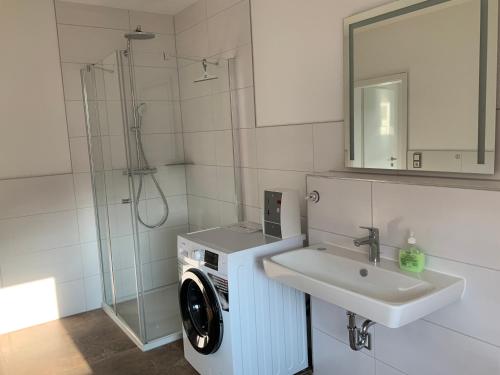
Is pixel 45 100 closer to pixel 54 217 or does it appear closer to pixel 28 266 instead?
pixel 54 217

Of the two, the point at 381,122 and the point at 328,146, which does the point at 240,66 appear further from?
the point at 381,122

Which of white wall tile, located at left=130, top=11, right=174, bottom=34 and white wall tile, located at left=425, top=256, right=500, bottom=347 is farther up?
white wall tile, located at left=130, top=11, right=174, bottom=34

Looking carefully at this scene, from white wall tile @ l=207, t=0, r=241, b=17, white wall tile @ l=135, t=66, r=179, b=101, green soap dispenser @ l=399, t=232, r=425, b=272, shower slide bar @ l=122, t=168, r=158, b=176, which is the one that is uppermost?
white wall tile @ l=207, t=0, r=241, b=17

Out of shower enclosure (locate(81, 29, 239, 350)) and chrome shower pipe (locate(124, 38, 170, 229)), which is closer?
chrome shower pipe (locate(124, 38, 170, 229))

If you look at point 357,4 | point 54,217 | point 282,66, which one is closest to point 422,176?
point 357,4

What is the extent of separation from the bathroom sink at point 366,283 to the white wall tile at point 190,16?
2.11 m

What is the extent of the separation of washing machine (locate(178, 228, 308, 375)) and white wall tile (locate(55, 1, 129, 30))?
196 cm

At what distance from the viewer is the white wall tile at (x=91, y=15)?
3.18 meters

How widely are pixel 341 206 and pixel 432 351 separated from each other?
0.74 meters

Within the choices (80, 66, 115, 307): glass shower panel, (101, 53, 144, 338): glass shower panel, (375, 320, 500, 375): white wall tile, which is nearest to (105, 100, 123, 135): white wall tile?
(101, 53, 144, 338): glass shower panel

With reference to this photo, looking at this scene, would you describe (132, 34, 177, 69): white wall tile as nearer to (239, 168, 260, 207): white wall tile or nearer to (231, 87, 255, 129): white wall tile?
(231, 87, 255, 129): white wall tile

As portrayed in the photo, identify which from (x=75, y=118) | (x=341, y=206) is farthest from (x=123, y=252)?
(x=341, y=206)

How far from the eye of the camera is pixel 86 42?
3299 mm

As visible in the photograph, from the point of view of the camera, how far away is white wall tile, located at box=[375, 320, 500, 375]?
158cm
